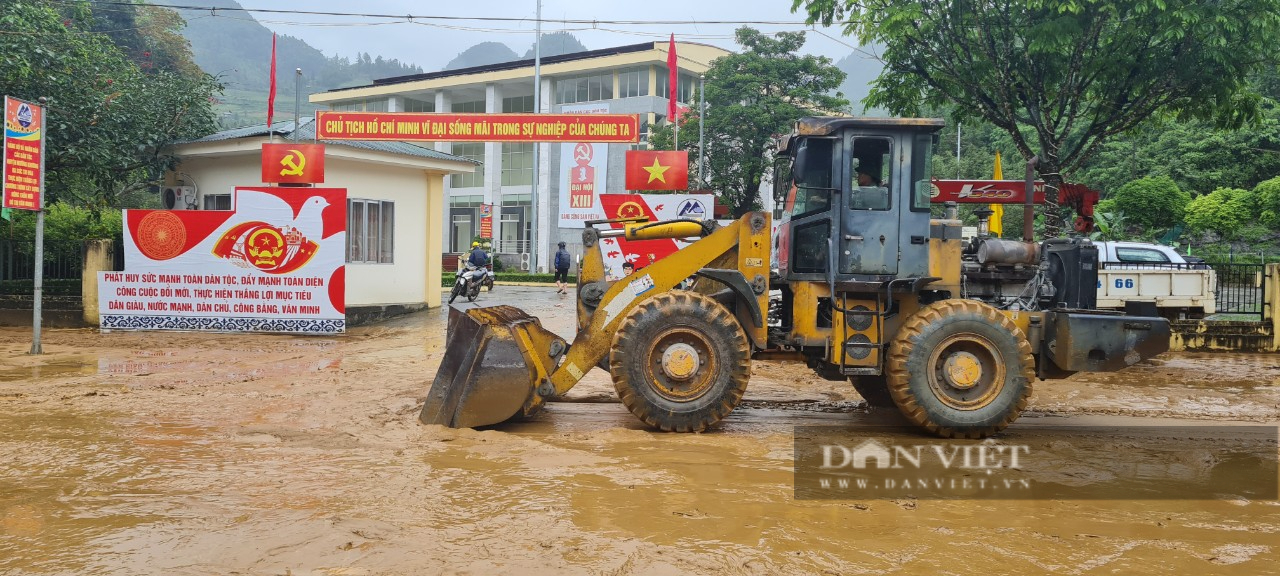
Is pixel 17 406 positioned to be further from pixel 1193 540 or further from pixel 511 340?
pixel 1193 540

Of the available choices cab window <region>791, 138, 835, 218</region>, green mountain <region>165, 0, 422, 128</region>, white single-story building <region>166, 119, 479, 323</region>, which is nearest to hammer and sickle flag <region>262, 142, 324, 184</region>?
white single-story building <region>166, 119, 479, 323</region>

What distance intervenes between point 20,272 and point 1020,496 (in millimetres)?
18171

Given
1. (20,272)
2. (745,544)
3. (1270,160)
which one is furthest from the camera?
(1270,160)

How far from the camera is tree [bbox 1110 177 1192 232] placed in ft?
91.5

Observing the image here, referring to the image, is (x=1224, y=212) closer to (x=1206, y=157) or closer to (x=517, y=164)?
(x=1206, y=157)

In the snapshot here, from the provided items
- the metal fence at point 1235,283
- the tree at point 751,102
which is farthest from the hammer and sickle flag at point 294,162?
the tree at point 751,102

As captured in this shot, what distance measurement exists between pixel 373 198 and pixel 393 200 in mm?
430

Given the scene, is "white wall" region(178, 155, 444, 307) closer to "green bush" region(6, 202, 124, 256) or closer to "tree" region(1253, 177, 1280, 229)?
"green bush" region(6, 202, 124, 256)

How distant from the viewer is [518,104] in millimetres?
50094

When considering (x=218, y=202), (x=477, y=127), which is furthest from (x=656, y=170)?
(x=218, y=202)

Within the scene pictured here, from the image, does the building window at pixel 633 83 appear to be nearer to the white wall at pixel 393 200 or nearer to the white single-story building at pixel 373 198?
the white single-story building at pixel 373 198

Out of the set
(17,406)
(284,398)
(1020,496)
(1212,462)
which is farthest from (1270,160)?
(17,406)

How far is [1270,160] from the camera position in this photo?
101 ft

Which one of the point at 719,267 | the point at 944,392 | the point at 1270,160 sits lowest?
the point at 944,392
